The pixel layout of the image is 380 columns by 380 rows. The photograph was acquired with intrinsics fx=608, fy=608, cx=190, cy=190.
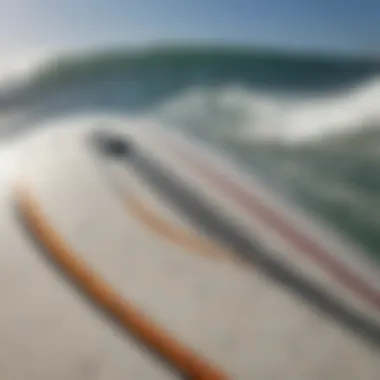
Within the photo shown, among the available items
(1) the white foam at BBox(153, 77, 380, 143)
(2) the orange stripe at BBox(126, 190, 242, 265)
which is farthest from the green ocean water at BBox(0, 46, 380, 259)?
(2) the orange stripe at BBox(126, 190, 242, 265)

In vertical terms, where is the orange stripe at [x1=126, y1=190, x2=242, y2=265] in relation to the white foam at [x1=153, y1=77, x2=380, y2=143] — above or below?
below

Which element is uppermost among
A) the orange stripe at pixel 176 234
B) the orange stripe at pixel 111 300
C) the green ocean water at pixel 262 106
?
the green ocean water at pixel 262 106

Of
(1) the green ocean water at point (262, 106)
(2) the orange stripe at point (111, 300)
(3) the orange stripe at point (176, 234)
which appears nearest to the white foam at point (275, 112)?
(1) the green ocean water at point (262, 106)

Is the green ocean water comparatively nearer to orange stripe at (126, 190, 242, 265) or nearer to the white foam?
the white foam

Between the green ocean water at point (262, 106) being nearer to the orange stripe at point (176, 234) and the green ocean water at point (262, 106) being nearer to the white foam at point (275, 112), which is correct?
the white foam at point (275, 112)

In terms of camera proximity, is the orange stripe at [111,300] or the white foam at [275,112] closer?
the orange stripe at [111,300]

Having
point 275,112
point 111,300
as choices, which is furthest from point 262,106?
point 111,300

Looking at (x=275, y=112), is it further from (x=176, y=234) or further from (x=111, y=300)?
(x=111, y=300)
